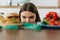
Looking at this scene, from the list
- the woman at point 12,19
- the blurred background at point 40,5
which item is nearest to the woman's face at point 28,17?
the woman at point 12,19

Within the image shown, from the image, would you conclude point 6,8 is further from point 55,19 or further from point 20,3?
point 55,19

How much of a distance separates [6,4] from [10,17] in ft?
3.25

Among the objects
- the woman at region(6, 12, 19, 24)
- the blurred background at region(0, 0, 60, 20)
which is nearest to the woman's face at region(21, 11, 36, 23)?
the woman at region(6, 12, 19, 24)

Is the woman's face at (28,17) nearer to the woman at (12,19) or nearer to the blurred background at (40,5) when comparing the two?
the woman at (12,19)

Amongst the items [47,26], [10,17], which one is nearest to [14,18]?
[10,17]

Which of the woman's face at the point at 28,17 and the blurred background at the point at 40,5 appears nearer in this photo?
the woman's face at the point at 28,17

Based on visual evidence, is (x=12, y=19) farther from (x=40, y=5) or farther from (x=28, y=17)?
(x=40, y=5)

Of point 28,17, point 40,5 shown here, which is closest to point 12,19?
point 28,17

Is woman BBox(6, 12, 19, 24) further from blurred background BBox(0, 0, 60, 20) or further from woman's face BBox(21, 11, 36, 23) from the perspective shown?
blurred background BBox(0, 0, 60, 20)

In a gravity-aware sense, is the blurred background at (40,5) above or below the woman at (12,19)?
above

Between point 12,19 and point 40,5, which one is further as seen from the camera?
point 40,5

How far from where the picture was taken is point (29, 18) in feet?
2.61

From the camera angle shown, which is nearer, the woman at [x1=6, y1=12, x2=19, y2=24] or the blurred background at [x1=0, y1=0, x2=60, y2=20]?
the woman at [x1=6, y1=12, x2=19, y2=24]

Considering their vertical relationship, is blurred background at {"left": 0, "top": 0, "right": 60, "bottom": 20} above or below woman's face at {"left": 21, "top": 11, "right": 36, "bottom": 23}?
above
